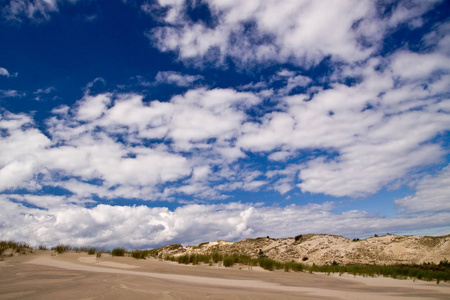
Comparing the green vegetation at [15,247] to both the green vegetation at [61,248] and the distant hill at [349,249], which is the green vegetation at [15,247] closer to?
the green vegetation at [61,248]

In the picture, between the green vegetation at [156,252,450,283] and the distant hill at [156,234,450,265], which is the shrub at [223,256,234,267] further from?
the distant hill at [156,234,450,265]

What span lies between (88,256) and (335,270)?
516 inches

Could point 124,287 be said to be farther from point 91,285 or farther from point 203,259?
point 203,259

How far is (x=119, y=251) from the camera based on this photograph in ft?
43.6

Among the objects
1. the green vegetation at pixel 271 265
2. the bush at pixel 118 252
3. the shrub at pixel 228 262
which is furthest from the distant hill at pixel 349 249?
the shrub at pixel 228 262

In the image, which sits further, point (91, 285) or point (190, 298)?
point (91, 285)

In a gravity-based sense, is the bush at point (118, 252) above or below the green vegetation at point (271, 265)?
above

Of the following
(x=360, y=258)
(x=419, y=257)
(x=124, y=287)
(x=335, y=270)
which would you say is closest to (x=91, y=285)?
(x=124, y=287)

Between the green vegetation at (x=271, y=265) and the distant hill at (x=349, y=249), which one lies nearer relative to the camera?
the green vegetation at (x=271, y=265)

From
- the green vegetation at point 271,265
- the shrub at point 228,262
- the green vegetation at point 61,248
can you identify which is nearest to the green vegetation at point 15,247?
the green vegetation at point 61,248

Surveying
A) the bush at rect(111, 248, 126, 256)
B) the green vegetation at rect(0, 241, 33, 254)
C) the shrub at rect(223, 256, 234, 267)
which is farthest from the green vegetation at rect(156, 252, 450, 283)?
the green vegetation at rect(0, 241, 33, 254)

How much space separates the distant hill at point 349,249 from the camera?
75.2 ft

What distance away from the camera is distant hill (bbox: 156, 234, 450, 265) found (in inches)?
902

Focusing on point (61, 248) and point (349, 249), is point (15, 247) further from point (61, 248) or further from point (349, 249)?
point (349, 249)
